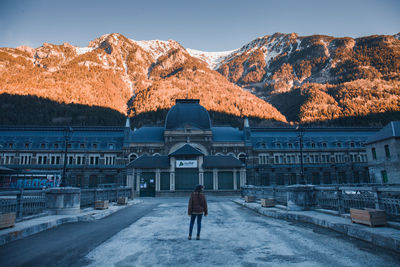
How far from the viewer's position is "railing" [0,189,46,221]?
36.8 feet

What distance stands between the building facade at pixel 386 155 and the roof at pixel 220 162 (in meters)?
24.0

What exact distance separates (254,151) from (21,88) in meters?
117

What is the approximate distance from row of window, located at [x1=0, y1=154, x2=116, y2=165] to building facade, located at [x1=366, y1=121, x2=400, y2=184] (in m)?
52.0

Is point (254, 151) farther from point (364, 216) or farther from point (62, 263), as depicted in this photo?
point (62, 263)

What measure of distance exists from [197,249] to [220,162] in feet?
119

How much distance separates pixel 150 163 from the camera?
4212 centimetres

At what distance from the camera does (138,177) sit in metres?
41.2

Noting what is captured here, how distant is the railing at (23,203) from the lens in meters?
11.2

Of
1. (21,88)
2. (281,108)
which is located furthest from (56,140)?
(281,108)

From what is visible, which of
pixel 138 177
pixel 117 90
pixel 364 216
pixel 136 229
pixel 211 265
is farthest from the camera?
pixel 117 90

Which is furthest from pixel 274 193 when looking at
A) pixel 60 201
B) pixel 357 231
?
pixel 60 201

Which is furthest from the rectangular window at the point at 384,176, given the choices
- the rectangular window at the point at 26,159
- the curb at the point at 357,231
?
the rectangular window at the point at 26,159

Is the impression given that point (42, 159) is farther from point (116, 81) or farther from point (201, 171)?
point (116, 81)

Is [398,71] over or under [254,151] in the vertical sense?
over
